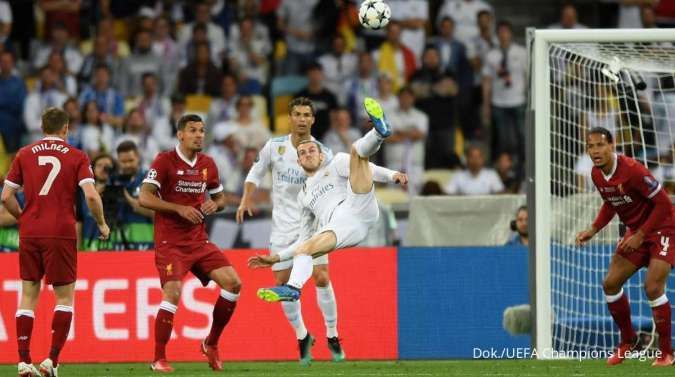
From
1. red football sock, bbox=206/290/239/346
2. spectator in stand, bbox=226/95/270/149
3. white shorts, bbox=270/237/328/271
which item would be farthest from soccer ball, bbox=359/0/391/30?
spectator in stand, bbox=226/95/270/149

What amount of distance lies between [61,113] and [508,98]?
9.85 m

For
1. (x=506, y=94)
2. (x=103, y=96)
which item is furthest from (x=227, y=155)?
(x=506, y=94)

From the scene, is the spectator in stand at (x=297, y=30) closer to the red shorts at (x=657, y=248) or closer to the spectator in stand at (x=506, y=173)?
the spectator in stand at (x=506, y=173)

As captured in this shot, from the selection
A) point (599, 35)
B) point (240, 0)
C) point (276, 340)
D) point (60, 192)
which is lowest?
point (276, 340)

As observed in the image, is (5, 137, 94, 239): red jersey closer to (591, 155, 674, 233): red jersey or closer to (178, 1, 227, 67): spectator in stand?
(591, 155, 674, 233): red jersey

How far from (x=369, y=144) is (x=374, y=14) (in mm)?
1628

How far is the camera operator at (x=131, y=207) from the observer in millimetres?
14438

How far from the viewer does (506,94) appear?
63.6ft

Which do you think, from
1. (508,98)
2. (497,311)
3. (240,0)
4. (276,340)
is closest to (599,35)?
(497,311)

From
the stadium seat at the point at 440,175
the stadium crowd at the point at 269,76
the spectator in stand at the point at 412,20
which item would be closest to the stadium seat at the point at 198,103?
the stadium crowd at the point at 269,76

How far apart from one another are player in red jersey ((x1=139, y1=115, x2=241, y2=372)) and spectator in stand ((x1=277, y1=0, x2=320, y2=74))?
26.8 feet

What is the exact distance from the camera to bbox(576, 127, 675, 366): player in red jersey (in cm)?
1205

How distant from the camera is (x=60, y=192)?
10.6 metres

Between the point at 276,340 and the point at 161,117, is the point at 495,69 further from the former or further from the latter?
the point at 276,340
